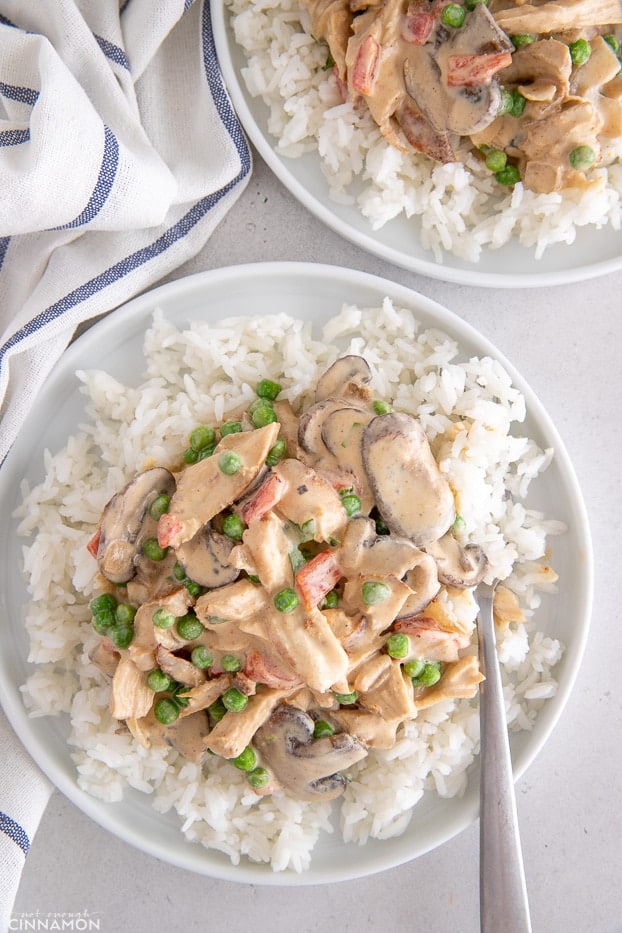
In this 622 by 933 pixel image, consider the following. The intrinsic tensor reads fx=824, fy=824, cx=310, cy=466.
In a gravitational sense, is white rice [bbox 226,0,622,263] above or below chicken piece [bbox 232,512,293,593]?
above

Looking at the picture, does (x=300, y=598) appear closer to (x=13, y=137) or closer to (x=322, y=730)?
(x=322, y=730)

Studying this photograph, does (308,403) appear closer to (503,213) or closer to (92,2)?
(503,213)

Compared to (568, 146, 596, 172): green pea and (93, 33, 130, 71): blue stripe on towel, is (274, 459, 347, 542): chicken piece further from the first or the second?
(93, 33, 130, 71): blue stripe on towel

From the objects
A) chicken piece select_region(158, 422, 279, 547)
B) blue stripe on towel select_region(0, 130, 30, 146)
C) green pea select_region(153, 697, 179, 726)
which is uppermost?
blue stripe on towel select_region(0, 130, 30, 146)

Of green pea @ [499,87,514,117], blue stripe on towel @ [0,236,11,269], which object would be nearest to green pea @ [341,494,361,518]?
green pea @ [499,87,514,117]

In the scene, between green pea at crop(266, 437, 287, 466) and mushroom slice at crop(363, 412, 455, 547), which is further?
green pea at crop(266, 437, 287, 466)

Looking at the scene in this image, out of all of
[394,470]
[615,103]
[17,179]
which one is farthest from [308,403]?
[615,103]

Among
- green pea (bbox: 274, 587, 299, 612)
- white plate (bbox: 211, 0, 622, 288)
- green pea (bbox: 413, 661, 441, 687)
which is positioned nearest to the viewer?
green pea (bbox: 274, 587, 299, 612)

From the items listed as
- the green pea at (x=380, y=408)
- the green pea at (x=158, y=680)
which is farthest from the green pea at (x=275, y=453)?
the green pea at (x=158, y=680)
